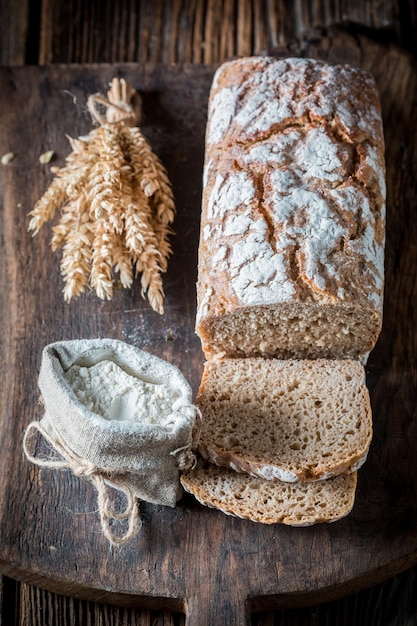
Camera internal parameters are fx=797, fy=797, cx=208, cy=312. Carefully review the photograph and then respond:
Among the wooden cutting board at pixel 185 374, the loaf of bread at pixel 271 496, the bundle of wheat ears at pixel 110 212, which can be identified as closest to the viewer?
the loaf of bread at pixel 271 496

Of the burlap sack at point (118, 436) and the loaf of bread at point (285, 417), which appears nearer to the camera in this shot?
the burlap sack at point (118, 436)

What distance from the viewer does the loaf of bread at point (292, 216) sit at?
261 centimetres

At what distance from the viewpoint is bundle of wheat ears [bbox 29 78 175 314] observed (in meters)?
2.93

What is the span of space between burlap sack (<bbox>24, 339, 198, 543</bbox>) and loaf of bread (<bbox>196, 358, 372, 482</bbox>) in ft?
0.56

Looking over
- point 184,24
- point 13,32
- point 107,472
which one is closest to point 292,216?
point 107,472

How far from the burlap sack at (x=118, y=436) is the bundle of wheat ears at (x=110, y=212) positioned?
0.40 meters

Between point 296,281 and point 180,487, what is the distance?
30.2 inches

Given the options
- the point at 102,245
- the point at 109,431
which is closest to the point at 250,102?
the point at 102,245

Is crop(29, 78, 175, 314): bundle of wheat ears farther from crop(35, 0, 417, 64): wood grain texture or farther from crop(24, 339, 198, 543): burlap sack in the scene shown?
crop(35, 0, 417, 64): wood grain texture

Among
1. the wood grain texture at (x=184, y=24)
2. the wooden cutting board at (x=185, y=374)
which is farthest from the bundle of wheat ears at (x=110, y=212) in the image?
the wood grain texture at (x=184, y=24)

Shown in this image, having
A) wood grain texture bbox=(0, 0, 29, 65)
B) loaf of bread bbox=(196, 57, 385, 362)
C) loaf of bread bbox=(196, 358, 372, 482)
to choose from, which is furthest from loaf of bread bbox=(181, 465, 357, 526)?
wood grain texture bbox=(0, 0, 29, 65)

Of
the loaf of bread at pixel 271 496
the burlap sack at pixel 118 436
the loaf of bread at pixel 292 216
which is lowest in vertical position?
the loaf of bread at pixel 271 496

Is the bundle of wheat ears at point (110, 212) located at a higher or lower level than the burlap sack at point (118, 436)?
higher

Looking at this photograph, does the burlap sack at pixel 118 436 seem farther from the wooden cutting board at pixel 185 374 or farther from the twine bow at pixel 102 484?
the wooden cutting board at pixel 185 374
